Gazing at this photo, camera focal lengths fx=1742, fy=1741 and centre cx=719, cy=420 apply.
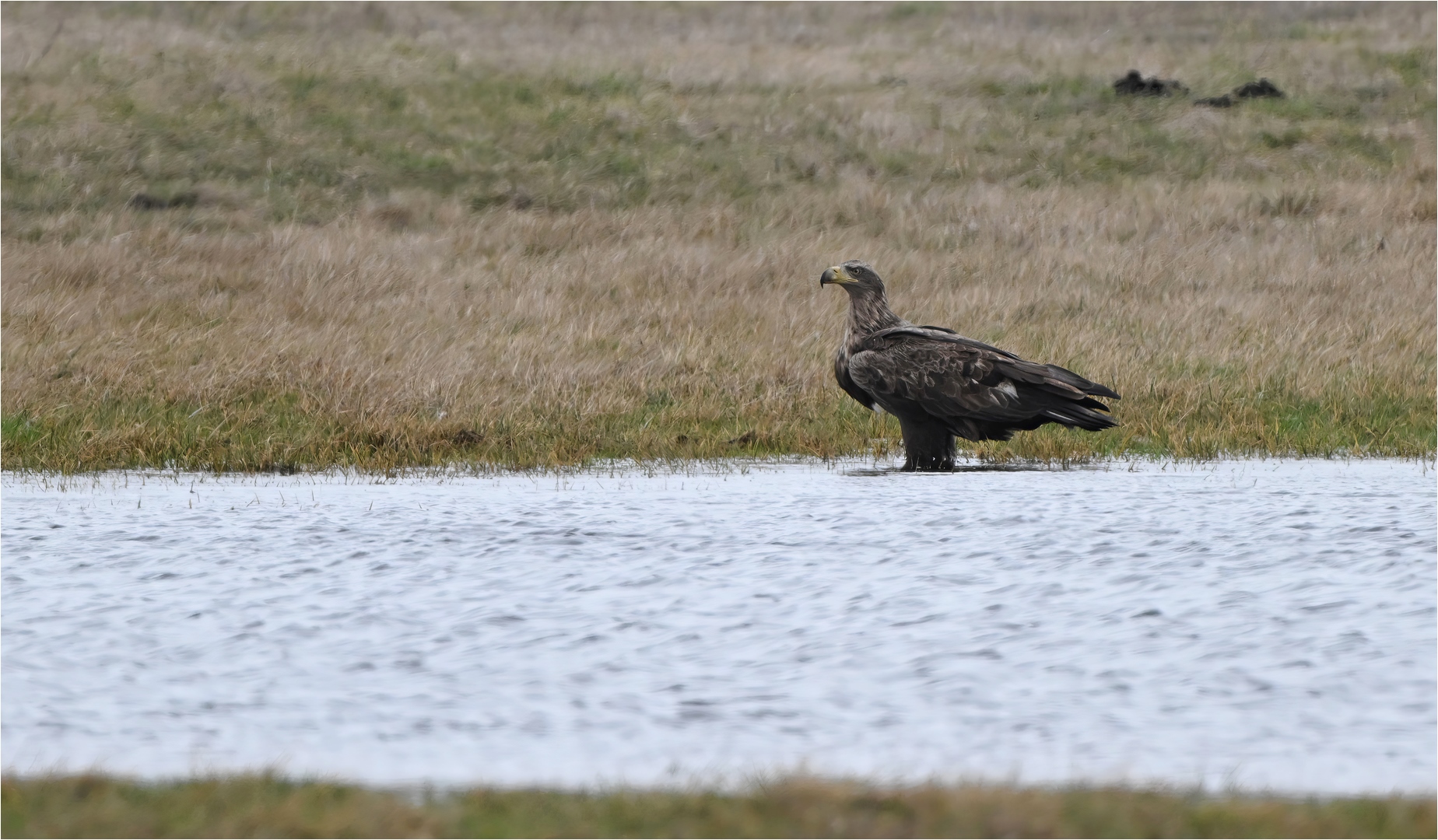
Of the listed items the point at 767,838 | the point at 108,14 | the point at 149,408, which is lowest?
the point at 149,408

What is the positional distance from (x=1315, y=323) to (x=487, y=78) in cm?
2036

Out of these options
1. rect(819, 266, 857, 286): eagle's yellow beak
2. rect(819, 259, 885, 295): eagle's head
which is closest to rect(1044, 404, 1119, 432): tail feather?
rect(819, 259, 885, 295): eagle's head

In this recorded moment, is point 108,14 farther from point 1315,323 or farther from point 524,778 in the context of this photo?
point 524,778

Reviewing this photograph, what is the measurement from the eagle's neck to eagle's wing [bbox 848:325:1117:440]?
0.51m

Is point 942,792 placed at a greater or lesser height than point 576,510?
greater

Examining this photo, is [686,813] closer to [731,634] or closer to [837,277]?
[731,634]

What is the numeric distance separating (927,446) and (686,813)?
278 inches

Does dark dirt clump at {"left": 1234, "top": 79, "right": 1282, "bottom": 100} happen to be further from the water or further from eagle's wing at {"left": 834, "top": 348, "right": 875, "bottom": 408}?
the water

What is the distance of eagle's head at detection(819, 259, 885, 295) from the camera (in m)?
11.2

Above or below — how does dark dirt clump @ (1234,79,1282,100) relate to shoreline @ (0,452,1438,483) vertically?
above

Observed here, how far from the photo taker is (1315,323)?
16688mm

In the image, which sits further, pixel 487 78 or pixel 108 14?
pixel 108 14

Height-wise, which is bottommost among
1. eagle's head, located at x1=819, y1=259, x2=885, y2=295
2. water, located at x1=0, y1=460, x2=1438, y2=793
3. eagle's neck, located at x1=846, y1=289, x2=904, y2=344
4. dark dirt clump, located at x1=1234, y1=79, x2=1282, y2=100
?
water, located at x1=0, y1=460, x2=1438, y2=793

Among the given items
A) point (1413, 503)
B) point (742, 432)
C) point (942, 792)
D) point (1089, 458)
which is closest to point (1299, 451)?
point (1089, 458)
